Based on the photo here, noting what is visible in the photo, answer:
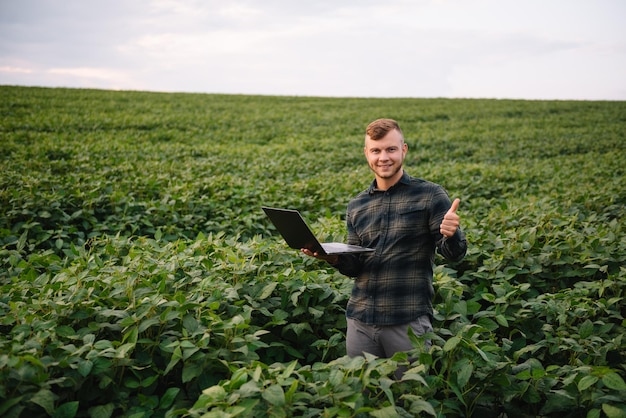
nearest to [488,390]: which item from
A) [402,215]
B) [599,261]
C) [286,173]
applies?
[402,215]

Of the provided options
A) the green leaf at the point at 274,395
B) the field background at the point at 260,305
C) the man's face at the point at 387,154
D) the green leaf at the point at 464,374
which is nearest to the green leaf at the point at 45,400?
the field background at the point at 260,305

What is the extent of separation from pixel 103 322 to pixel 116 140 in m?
12.5

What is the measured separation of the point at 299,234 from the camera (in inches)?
106

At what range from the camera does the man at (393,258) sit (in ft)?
8.99

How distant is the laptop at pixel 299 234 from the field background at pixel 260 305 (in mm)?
540

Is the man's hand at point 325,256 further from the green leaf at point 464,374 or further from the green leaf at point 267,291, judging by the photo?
the green leaf at point 464,374

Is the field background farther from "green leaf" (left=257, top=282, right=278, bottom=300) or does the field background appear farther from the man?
the man

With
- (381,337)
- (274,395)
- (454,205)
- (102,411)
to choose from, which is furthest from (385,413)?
(102,411)

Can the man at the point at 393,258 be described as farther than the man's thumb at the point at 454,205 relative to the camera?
Yes

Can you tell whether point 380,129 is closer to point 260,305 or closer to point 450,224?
point 450,224

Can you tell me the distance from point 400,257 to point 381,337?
18.9 inches

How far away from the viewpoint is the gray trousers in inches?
107

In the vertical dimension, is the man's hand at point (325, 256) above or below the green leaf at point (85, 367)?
above

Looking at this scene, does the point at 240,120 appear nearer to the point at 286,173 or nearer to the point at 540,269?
the point at 286,173
